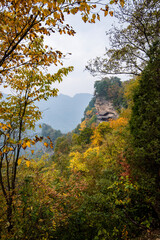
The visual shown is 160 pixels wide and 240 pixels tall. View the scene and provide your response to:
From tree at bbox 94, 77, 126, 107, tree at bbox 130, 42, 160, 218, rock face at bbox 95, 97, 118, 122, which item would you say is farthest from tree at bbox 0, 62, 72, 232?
tree at bbox 94, 77, 126, 107

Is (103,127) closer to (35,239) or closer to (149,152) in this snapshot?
(149,152)

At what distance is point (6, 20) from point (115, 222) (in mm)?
5344

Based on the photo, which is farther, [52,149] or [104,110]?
[104,110]

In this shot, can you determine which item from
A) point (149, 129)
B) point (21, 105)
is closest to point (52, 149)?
point (21, 105)

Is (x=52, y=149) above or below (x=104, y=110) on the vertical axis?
below

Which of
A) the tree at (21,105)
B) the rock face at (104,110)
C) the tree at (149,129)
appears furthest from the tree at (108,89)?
the tree at (21,105)

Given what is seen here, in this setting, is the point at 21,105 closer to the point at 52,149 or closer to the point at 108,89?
the point at 52,149

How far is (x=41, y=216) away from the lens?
3094 mm

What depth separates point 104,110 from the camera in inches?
1586

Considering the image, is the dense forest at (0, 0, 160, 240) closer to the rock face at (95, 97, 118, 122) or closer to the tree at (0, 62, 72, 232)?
the tree at (0, 62, 72, 232)

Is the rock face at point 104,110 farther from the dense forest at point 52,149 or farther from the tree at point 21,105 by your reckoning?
the tree at point 21,105

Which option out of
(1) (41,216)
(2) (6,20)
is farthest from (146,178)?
(2) (6,20)

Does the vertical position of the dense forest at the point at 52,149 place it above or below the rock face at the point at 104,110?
below

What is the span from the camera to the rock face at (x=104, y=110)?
127ft
